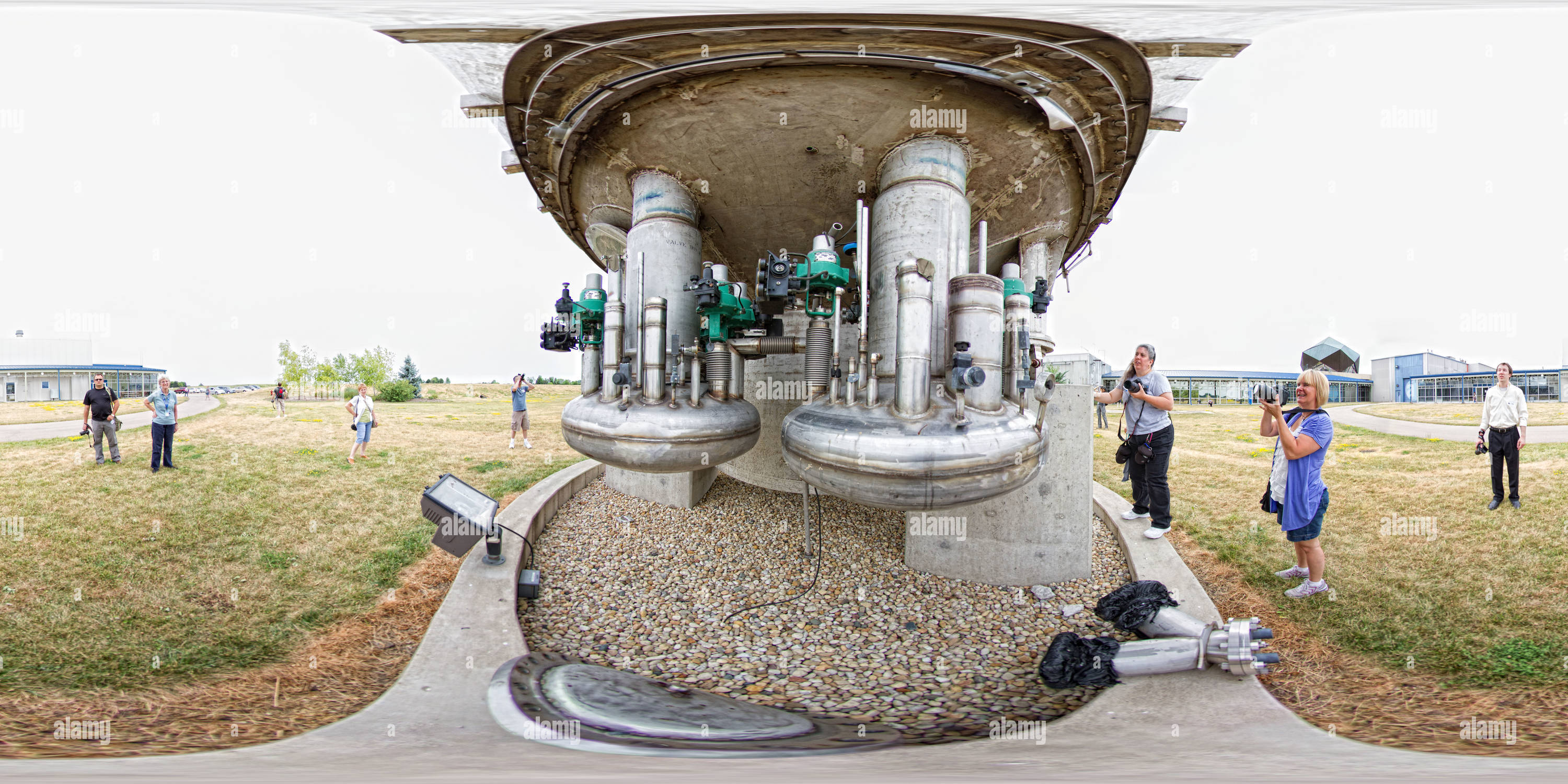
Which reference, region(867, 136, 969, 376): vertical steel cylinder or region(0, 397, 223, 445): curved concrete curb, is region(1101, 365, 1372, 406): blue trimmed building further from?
region(0, 397, 223, 445): curved concrete curb

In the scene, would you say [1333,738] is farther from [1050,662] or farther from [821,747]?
[821,747]

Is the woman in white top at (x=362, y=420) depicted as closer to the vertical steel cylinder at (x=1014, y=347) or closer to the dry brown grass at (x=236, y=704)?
the dry brown grass at (x=236, y=704)

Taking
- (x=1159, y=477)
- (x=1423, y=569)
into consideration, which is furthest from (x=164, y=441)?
(x=1423, y=569)

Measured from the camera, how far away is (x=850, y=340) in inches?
162

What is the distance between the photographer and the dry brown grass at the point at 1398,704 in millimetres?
2189

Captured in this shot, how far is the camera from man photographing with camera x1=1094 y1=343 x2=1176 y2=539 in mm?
4965

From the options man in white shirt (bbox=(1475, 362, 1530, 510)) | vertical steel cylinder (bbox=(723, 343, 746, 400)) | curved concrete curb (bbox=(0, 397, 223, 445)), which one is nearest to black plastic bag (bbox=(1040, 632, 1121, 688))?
vertical steel cylinder (bbox=(723, 343, 746, 400))

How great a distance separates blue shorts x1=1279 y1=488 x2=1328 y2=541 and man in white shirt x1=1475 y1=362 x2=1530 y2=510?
3322mm

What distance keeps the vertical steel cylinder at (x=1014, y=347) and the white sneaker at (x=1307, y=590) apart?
114 inches

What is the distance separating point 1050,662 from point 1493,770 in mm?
1826

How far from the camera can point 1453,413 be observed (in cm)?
1368

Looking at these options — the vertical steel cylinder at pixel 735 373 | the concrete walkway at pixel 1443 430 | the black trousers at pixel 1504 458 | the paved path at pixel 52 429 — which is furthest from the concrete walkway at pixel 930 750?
the paved path at pixel 52 429

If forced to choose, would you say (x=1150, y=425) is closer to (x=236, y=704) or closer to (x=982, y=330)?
(x=982, y=330)

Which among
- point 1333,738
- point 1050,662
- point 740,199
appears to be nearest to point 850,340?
point 740,199
